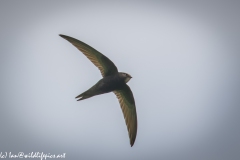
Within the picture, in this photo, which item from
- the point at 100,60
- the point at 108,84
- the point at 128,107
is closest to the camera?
the point at 108,84

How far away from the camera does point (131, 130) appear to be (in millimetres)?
4703

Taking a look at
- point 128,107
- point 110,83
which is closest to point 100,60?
point 110,83

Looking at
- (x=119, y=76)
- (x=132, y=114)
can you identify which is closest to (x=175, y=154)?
(x=132, y=114)

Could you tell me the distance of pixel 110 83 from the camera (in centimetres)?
446

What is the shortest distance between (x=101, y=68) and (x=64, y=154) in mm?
3341

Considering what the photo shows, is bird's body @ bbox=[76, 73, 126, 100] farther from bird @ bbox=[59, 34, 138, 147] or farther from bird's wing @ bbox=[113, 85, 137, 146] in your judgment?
bird's wing @ bbox=[113, 85, 137, 146]

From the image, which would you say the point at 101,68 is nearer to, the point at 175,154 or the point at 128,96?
the point at 128,96

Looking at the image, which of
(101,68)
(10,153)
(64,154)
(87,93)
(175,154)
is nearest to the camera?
(87,93)

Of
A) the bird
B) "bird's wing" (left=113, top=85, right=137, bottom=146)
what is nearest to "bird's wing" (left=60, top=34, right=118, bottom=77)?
the bird

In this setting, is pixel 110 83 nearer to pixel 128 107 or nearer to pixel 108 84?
pixel 108 84

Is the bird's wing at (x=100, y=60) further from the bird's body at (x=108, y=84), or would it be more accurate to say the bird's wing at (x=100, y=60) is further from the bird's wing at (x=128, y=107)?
the bird's wing at (x=128, y=107)

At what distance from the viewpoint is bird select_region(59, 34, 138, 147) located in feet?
14.4

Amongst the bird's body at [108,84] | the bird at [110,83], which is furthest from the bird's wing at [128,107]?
the bird's body at [108,84]

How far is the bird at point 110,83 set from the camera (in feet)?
14.4
